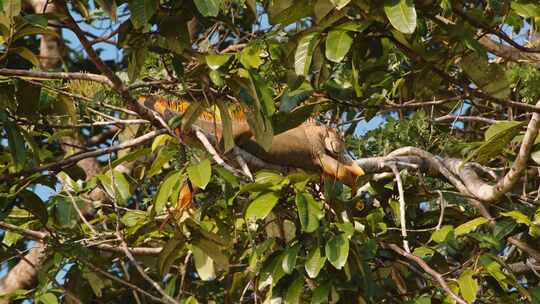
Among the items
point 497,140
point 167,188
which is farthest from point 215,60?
point 497,140

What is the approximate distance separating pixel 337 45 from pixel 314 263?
2.32 ft

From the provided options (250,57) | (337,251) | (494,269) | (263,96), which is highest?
(250,57)

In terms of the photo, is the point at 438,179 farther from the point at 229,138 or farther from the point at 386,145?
the point at 229,138

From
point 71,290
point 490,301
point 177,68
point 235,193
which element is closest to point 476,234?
point 490,301

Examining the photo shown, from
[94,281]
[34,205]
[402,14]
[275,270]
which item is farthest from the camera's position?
[94,281]

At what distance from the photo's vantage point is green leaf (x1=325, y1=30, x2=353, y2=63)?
2248 mm

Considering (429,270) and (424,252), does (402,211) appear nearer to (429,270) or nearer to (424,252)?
(424,252)

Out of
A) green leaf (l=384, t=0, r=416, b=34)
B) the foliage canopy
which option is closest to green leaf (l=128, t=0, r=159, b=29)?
the foliage canopy

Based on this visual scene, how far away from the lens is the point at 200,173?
2613mm

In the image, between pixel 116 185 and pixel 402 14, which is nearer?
pixel 402 14

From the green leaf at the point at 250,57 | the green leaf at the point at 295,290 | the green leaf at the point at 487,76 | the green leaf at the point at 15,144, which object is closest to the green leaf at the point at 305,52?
the green leaf at the point at 250,57

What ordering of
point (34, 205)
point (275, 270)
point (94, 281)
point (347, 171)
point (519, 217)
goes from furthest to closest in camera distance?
point (347, 171)
point (94, 281)
point (34, 205)
point (519, 217)
point (275, 270)

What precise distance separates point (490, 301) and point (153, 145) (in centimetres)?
137

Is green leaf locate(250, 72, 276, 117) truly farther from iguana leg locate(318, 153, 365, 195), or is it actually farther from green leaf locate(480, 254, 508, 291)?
iguana leg locate(318, 153, 365, 195)
